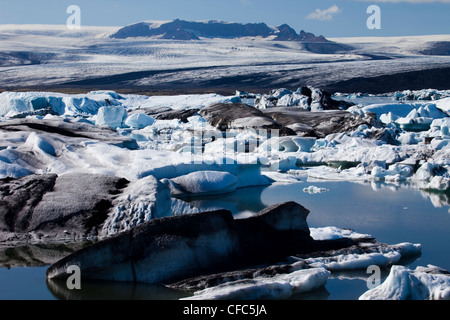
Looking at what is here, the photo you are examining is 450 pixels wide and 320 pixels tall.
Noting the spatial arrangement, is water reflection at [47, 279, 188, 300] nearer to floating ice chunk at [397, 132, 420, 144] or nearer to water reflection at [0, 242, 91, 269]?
water reflection at [0, 242, 91, 269]

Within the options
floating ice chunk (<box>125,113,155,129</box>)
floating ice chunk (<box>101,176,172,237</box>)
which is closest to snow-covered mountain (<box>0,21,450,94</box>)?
floating ice chunk (<box>125,113,155,129</box>)

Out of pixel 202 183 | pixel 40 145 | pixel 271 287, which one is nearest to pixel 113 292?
pixel 271 287

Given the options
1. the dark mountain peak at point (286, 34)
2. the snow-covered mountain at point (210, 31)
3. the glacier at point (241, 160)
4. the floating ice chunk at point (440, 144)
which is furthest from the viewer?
the dark mountain peak at point (286, 34)

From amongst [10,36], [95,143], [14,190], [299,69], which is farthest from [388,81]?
[10,36]

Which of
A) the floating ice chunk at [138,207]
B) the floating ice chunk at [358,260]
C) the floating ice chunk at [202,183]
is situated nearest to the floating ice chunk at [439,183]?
the floating ice chunk at [202,183]

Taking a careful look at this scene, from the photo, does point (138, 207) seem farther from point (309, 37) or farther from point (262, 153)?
point (309, 37)

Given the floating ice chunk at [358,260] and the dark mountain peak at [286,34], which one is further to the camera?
the dark mountain peak at [286,34]

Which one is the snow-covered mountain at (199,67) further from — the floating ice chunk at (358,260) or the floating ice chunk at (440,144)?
the floating ice chunk at (358,260)
